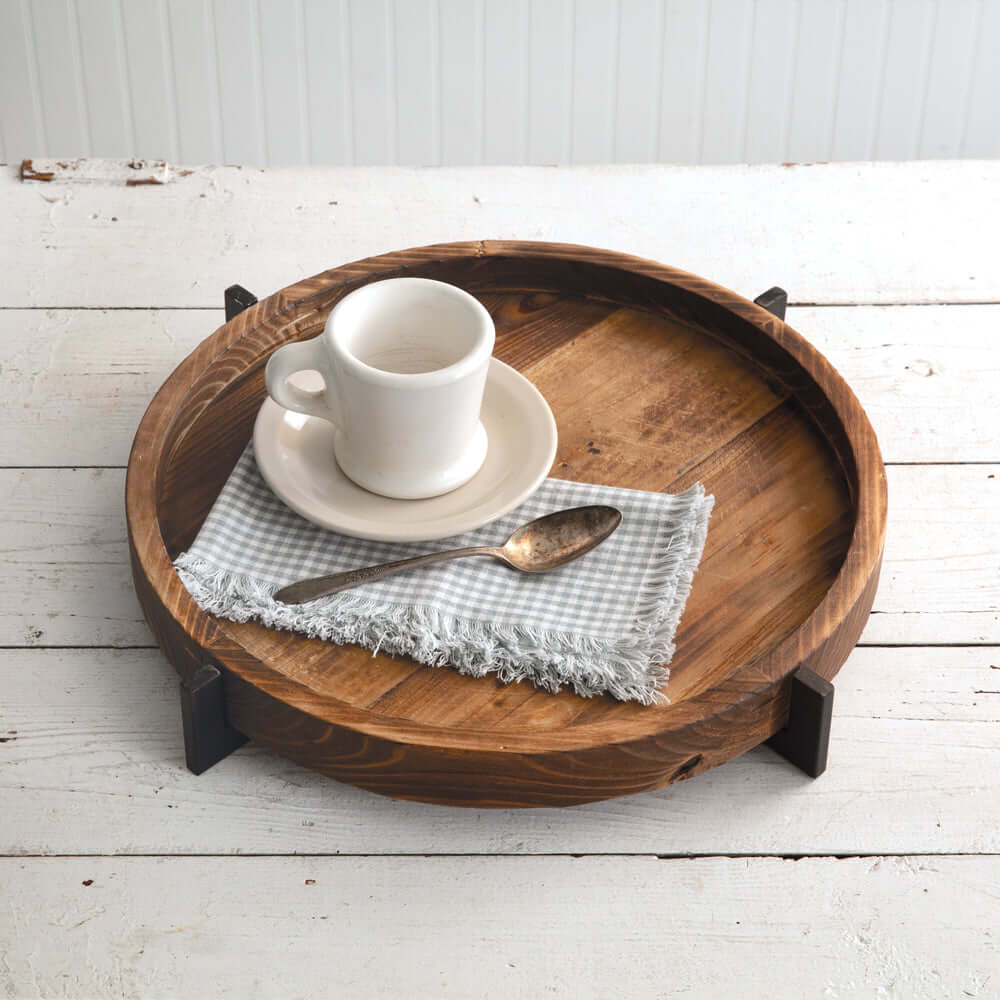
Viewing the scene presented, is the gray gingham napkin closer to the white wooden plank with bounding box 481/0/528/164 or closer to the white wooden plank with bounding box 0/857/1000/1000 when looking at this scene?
the white wooden plank with bounding box 0/857/1000/1000

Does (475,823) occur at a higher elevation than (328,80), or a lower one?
lower

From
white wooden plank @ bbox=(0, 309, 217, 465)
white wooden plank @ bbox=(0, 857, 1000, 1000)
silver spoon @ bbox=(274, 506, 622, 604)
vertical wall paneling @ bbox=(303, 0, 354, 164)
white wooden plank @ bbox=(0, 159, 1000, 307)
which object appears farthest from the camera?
vertical wall paneling @ bbox=(303, 0, 354, 164)

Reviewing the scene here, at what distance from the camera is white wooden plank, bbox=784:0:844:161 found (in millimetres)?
1519

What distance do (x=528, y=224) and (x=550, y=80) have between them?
0.51 metres

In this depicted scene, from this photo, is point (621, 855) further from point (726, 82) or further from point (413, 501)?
point (726, 82)

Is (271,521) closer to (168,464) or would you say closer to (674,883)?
(168,464)

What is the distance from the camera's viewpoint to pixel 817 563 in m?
0.71

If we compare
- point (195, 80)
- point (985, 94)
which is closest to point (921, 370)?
point (985, 94)

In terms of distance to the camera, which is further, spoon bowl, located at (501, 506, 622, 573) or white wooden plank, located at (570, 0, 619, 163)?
white wooden plank, located at (570, 0, 619, 163)

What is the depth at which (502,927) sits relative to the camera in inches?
23.1

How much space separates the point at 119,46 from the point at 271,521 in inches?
39.8

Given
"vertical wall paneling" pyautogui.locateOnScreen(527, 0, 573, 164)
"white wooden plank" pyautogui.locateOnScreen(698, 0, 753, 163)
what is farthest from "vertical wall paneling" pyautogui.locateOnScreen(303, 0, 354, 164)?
"white wooden plank" pyautogui.locateOnScreen(698, 0, 753, 163)

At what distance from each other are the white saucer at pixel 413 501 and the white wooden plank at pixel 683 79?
889 mm

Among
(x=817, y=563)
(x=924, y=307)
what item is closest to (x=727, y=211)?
(x=924, y=307)
